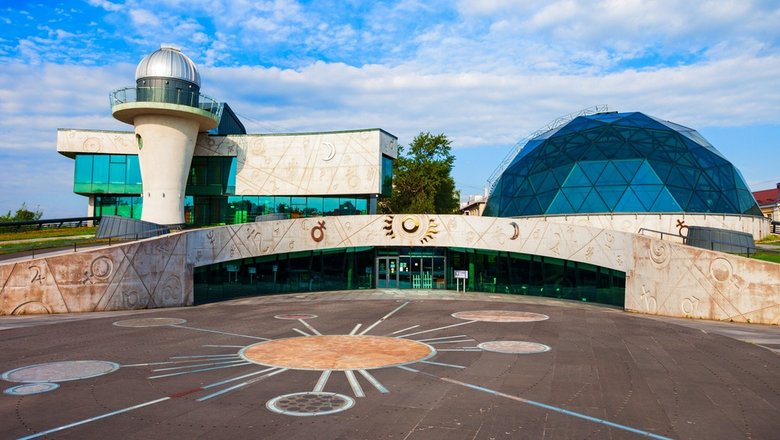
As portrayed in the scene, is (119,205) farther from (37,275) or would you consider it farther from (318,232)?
(37,275)

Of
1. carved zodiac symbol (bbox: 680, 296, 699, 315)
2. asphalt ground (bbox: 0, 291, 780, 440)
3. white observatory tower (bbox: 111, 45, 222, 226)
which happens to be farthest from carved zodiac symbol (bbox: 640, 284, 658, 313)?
white observatory tower (bbox: 111, 45, 222, 226)

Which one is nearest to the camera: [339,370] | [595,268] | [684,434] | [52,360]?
[684,434]


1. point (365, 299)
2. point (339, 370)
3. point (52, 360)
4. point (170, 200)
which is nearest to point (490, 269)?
point (365, 299)

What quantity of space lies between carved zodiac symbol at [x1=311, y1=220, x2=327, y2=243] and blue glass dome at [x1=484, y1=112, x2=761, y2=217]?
1982 centimetres

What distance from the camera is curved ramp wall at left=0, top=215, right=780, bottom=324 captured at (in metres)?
24.7

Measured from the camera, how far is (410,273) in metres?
42.9

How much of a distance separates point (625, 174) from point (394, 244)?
21643mm

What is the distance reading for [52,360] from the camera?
50.8ft

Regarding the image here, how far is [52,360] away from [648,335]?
20.4 m

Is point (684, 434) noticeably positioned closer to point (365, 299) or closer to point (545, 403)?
point (545, 403)

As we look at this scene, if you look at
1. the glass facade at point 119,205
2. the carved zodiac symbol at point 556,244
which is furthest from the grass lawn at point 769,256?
the glass facade at point 119,205

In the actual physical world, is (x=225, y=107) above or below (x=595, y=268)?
above

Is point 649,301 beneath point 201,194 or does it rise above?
beneath

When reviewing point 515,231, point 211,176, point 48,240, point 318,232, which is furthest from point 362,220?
point 48,240
